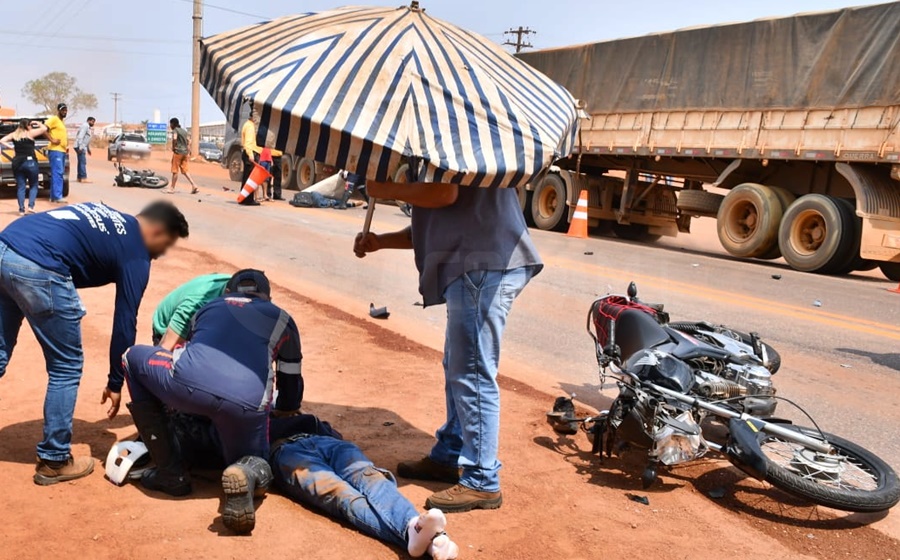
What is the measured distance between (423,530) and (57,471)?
6.19ft

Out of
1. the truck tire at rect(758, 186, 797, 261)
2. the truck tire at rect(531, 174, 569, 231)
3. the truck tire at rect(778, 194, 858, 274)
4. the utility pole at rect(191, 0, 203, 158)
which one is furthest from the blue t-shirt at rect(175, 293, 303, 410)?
the utility pole at rect(191, 0, 203, 158)

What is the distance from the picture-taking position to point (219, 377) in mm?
3621

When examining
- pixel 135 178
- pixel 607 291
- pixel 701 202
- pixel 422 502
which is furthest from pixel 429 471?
pixel 135 178

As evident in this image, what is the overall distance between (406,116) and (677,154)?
14.7 metres

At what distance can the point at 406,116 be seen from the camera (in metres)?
3.26

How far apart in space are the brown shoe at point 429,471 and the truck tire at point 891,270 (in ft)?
43.2

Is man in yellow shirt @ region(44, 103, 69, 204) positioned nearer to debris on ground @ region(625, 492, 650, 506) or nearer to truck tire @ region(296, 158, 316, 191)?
truck tire @ region(296, 158, 316, 191)

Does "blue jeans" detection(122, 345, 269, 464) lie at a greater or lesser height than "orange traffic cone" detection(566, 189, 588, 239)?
lesser

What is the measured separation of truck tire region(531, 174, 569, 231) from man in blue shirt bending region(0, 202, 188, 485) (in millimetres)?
16238

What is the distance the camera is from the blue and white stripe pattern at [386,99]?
3.20 metres

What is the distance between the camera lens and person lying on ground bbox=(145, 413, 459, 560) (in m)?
3.31

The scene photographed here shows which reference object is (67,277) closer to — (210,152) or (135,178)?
(135,178)

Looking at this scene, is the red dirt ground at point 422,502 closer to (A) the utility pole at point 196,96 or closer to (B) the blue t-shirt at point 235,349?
(B) the blue t-shirt at point 235,349

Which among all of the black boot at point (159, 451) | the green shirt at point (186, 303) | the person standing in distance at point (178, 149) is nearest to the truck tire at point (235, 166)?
the person standing in distance at point (178, 149)
